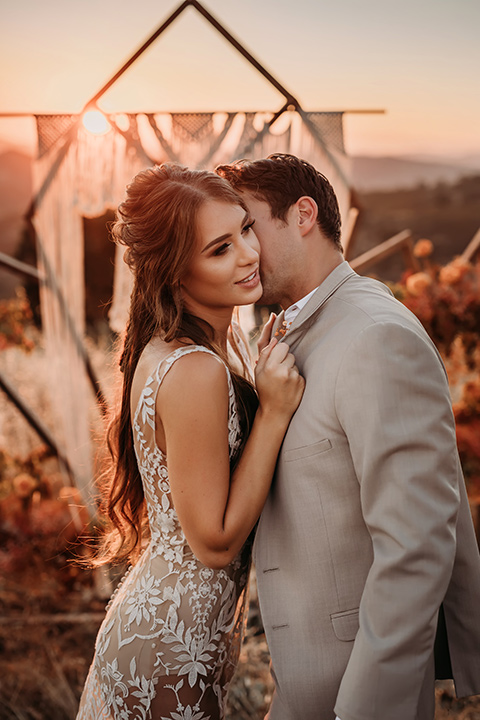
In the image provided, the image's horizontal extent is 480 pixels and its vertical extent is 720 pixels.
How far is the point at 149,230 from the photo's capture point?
180cm

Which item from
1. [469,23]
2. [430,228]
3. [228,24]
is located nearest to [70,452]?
[228,24]

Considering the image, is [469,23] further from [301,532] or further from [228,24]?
[301,532]

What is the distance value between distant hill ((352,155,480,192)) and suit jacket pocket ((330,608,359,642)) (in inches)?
144

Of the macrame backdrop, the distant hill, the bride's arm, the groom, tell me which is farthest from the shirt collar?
the distant hill

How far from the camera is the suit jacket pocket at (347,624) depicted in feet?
5.00

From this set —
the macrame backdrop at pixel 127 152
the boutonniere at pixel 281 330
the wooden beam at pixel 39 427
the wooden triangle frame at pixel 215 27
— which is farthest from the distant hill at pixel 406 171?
the boutonniere at pixel 281 330

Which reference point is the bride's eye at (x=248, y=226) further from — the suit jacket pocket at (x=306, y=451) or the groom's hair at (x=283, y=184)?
the suit jacket pocket at (x=306, y=451)

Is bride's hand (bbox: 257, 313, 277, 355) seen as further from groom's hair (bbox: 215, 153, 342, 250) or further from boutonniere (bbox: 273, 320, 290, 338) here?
groom's hair (bbox: 215, 153, 342, 250)

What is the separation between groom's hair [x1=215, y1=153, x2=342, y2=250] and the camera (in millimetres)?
1868

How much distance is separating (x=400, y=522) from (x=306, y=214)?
36.7 inches

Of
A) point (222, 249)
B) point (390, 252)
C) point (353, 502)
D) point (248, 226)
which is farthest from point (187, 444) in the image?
point (390, 252)

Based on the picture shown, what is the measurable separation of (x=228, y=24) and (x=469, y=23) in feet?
4.73

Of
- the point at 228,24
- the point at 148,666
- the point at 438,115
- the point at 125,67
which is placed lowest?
the point at 148,666

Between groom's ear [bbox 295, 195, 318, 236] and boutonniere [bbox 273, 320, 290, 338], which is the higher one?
groom's ear [bbox 295, 195, 318, 236]
